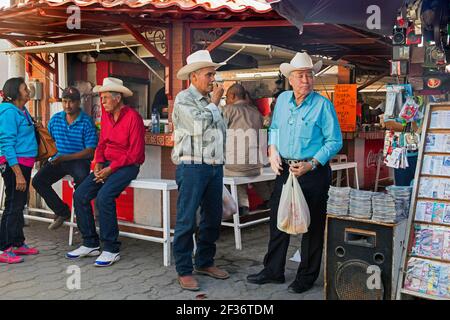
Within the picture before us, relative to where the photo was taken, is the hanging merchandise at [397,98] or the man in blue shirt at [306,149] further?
the man in blue shirt at [306,149]

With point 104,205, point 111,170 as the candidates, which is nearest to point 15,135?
point 111,170

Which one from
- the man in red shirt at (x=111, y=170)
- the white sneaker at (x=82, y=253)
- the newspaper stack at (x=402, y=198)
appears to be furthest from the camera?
the white sneaker at (x=82, y=253)

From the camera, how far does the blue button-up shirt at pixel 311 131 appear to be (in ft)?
13.3

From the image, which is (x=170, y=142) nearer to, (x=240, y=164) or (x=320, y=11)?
(x=240, y=164)

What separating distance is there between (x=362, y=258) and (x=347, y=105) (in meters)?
5.36

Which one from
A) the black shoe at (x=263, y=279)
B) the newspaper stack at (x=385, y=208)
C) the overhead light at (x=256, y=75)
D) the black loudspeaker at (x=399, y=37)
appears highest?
the overhead light at (x=256, y=75)

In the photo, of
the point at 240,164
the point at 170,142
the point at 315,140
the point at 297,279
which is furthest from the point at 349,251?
the point at 170,142

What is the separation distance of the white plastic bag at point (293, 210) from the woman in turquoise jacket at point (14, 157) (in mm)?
2675

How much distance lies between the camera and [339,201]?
375 centimetres

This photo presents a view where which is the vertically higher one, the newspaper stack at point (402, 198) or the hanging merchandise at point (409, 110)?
the hanging merchandise at point (409, 110)

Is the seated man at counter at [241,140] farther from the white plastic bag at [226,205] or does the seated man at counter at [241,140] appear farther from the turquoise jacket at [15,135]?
the turquoise jacket at [15,135]

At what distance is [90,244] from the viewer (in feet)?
17.3

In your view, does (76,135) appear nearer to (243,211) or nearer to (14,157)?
(14,157)

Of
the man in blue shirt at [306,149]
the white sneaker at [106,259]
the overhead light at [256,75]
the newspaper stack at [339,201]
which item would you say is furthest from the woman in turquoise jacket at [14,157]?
the overhead light at [256,75]
